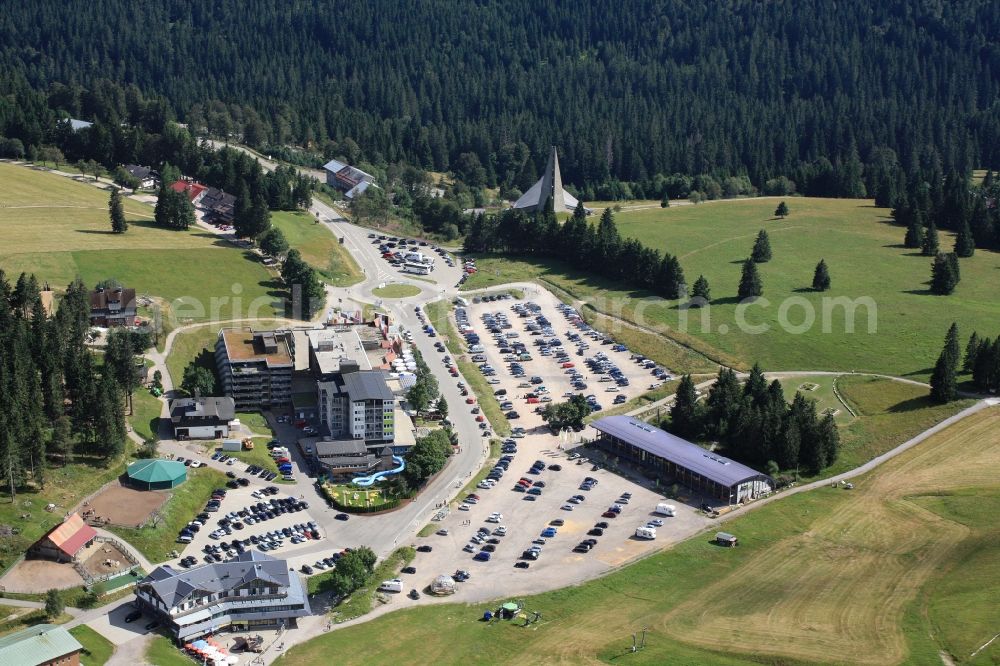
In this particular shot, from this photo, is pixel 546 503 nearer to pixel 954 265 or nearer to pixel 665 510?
pixel 665 510

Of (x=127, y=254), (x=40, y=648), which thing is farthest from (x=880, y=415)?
(x=127, y=254)

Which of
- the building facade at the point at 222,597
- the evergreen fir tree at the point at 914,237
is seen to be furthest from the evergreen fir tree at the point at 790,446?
the evergreen fir tree at the point at 914,237

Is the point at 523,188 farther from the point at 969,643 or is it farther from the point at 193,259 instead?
the point at 969,643

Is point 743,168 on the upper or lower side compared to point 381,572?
upper

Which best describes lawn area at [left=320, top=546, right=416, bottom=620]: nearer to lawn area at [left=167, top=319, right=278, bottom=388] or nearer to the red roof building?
the red roof building

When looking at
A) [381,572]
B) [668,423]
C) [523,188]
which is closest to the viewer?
[381,572]

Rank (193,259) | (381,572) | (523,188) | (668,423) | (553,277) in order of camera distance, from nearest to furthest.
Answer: (381,572) → (668,423) → (193,259) → (553,277) → (523,188)

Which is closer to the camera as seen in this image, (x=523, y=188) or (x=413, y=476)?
(x=413, y=476)

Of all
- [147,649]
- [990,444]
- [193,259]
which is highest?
[193,259]

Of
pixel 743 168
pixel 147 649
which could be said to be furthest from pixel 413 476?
pixel 743 168

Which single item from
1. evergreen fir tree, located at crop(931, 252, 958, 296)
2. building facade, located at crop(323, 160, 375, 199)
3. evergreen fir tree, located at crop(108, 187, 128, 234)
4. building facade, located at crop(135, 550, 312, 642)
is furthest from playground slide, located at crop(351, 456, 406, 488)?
building facade, located at crop(323, 160, 375, 199)
